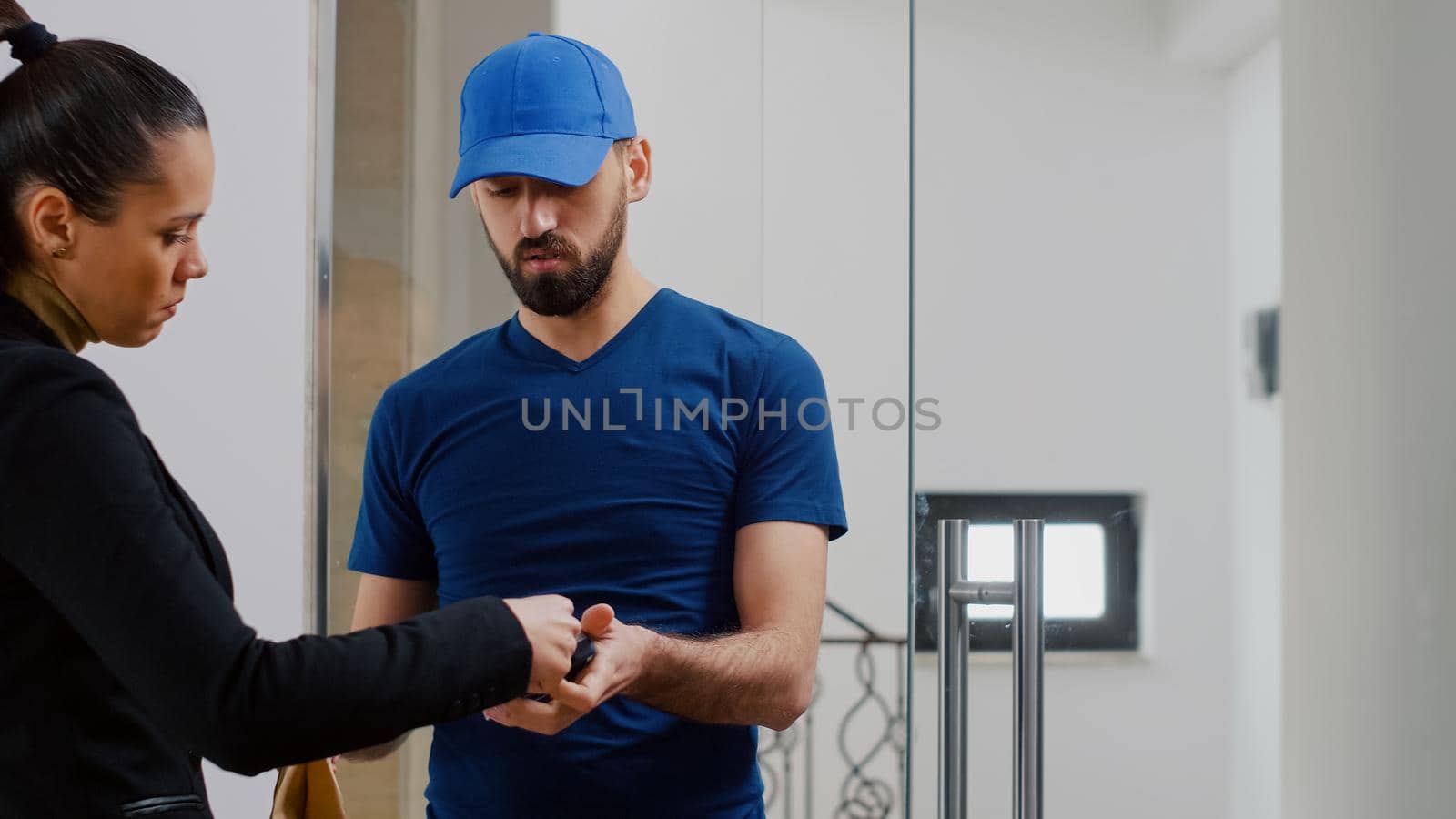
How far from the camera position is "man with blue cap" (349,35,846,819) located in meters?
1.26

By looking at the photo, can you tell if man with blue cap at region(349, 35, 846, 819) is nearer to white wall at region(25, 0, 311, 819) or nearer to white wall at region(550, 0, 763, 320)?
white wall at region(550, 0, 763, 320)

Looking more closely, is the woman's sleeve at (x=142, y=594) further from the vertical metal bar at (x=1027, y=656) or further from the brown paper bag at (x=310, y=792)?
the vertical metal bar at (x=1027, y=656)

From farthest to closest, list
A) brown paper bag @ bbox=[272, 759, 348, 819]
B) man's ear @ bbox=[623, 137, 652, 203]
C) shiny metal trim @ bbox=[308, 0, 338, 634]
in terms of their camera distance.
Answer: shiny metal trim @ bbox=[308, 0, 338, 634]
man's ear @ bbox=[623, 137, 652, 203]
brown paper bag @ bbox=[272, 759, 348, 819]

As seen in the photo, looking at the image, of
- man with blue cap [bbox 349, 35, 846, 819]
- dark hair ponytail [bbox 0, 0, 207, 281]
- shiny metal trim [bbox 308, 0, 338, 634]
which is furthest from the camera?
shiny metal trim [bbox 308, 0, 338, 634]

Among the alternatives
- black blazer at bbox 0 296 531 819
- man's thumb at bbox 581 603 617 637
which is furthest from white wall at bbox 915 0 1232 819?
black blazer at bbox 0 296 531 819

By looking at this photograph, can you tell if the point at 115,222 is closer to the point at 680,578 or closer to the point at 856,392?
the point at 680,578

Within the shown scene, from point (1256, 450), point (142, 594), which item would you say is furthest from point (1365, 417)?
point (142, 594)

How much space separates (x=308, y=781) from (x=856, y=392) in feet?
2.19

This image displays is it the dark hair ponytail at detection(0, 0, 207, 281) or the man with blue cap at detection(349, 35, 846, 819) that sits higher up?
the dark hair ponytail at detection(0, 0, 207, 281)

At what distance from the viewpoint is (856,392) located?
1351 mm

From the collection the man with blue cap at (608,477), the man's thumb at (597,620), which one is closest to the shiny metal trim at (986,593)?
the man with blue cap at (608,477)

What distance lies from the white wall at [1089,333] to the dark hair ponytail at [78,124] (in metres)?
0.76

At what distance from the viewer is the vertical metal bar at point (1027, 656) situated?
1265 millimetres

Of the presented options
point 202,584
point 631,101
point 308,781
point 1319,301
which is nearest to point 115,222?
point 202,584
